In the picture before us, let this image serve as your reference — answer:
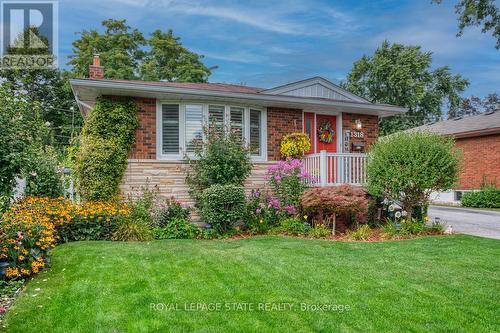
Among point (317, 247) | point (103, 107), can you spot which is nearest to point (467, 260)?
point (317, 247)

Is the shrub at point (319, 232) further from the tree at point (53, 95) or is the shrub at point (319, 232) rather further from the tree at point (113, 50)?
the tree at point (53, 95)

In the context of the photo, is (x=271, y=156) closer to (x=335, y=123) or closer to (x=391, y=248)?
(x=335, y=123)

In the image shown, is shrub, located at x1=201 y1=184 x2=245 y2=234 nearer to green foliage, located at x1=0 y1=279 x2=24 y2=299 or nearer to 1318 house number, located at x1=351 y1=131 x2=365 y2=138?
green foliage, located at x1=0 y1=279 x2=24 y2=299

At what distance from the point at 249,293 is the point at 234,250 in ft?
8.17

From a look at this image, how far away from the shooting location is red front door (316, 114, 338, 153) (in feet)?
38.3

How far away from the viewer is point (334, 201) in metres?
8.64

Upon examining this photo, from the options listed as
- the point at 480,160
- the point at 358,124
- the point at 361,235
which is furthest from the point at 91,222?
the point at 480,160

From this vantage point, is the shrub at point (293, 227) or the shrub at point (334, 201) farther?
the shrub at point (293, 227)

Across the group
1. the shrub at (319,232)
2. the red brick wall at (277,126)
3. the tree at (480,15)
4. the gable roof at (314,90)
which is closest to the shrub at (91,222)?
the shrub at (319,232)

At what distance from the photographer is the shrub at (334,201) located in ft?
28.4

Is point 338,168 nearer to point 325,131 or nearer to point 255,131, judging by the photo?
point 325,131

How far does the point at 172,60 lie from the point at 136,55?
9.21 feet

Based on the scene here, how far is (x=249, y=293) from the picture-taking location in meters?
4.34

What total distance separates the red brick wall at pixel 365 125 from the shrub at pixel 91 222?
7.19 meters
